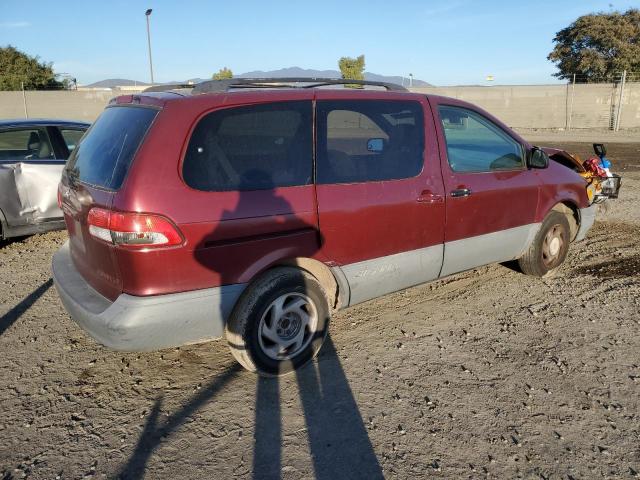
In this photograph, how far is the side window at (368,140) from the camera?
350cm

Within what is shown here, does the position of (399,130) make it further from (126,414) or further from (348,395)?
(126,414)

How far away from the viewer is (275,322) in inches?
134

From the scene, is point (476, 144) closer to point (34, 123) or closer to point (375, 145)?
point (375, 145)

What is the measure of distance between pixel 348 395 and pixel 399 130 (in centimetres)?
192

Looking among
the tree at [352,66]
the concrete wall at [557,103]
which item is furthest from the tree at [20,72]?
the concrete wall at [557,103]

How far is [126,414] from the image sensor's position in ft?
10.3

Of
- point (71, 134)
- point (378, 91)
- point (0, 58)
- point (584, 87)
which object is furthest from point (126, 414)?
point (0, 58)

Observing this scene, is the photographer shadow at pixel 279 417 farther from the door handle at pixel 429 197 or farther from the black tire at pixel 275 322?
the door handle at pixel 429 197

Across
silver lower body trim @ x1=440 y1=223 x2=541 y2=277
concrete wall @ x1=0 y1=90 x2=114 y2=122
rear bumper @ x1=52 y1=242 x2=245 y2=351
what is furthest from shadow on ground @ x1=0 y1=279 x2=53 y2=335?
concrete wall @ x1=0 y1=90 x2=114 y2=122

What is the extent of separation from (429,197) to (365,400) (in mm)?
1580

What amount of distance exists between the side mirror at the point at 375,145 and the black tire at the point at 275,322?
1028 millimetres

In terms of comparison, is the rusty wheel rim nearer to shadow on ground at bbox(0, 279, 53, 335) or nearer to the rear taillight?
the rear taillight

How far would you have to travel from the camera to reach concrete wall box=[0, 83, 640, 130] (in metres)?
29.6

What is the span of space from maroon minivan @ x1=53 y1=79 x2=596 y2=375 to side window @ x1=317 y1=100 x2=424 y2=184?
0.01 m
